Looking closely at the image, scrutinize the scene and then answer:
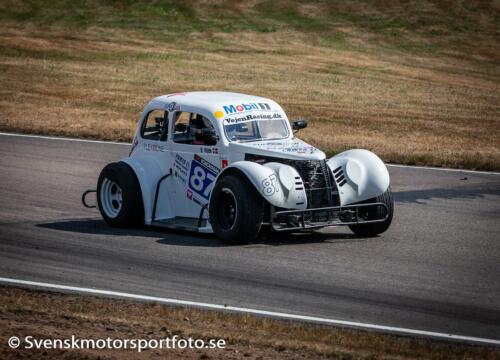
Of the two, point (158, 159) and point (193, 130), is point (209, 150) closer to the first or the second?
point (193, 130)

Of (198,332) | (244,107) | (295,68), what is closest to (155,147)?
(244,107)

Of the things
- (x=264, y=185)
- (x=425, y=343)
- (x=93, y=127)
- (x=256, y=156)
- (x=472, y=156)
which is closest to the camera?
(x=425, y=343)

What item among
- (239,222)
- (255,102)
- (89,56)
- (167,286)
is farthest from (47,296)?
(89,56)

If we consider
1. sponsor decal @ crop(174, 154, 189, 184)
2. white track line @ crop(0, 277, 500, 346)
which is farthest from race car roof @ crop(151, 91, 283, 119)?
white track line @ crop(0, 277, 500, 346)

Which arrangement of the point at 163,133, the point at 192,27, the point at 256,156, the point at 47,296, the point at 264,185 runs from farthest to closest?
1. the point at 192,27
2. the point at 163,133
3. the point at 256,156
4. the point at 264,185
5. the point at 47,296

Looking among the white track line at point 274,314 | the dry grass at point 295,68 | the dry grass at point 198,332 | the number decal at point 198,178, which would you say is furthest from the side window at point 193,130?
the dry grass at point 295,68

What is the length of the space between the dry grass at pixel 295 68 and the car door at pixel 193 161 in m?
7.40

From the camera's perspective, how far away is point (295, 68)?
124ft

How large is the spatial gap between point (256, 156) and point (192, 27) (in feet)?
110

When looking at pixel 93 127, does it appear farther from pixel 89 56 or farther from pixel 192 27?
pixel 192 27

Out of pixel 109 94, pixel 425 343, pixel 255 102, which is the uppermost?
pixel 255 102

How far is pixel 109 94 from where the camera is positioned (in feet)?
103

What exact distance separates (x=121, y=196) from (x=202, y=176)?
1210mm

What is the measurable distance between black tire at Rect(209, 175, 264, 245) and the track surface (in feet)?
0.61
